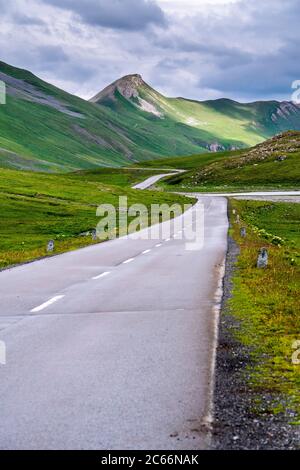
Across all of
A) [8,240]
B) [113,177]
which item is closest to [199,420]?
[8,240]

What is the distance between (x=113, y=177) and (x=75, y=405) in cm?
18422

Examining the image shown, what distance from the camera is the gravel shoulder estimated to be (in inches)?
295

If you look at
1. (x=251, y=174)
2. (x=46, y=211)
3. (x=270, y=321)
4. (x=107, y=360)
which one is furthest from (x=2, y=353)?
(x=251, y=174)

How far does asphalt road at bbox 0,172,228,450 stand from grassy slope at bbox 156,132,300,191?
117 m

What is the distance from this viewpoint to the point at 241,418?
8.37m

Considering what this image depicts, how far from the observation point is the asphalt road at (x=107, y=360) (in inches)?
308

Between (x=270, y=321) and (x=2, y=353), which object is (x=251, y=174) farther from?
(x=2, y=353)

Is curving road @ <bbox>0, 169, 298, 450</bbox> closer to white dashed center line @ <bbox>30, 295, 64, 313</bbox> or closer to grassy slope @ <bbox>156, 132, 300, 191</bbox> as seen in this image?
white dashed center line @ <bbox>30, 295, 64, 313</bbox>

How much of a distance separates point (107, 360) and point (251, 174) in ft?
486

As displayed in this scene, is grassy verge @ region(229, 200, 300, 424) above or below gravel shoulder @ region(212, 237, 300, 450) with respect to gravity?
below

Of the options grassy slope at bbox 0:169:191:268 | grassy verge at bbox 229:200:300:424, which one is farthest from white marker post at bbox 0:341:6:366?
grassy slope at bbox 0:169:191:268

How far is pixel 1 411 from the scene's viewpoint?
28.0 feet

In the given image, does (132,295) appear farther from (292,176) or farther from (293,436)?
(292,176)

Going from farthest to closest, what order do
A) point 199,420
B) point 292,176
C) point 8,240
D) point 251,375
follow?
point 292,176 → point 8,240 → point 251,375 → point 199,420
